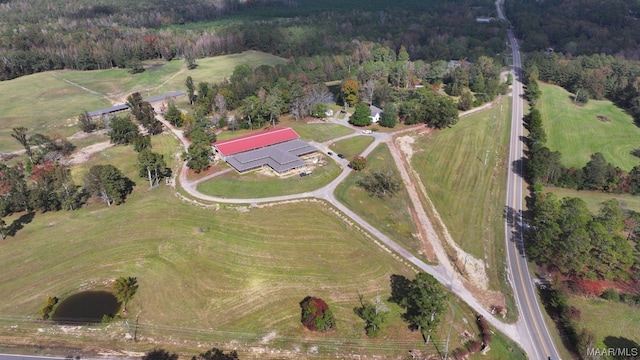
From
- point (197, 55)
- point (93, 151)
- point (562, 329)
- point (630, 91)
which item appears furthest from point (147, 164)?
point (630, 91)

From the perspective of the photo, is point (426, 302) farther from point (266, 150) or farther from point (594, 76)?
point (594, 76)

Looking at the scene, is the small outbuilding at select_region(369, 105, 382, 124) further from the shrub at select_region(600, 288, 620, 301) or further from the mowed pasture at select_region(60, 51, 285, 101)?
the mowed pasture at select_region(60, 51, 285, 101)

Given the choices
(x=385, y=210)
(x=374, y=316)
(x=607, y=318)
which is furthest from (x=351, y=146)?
(x=607, y=318)

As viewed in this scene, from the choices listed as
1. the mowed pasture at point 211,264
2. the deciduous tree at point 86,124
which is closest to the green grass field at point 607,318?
the mowed pasture at point 211,264

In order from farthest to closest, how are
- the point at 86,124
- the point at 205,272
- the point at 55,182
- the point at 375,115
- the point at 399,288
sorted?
the point at 375,115 < the point at 86,124 < the point at 55,182 < the point at 205,272 < the point at 399,288

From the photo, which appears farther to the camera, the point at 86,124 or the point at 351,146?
the point at 86,124

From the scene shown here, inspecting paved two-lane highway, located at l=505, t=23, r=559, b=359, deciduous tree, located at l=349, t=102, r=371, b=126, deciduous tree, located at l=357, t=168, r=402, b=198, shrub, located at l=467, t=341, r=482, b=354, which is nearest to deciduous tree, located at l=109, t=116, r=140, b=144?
deciduous tree, located at l=349, t=102, r=371, b=126
